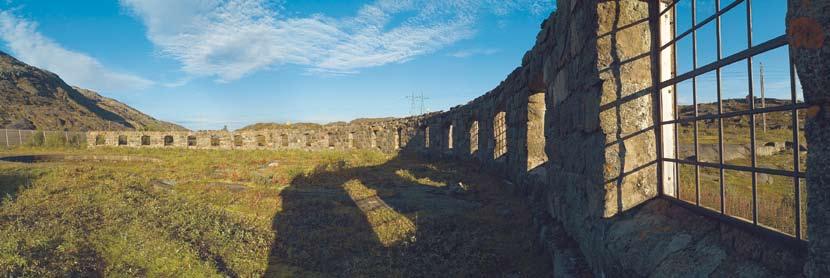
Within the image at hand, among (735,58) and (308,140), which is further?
(308,140)

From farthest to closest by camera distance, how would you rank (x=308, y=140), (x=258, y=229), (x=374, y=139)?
(x=308, y=140) → (x=374, y=139) → (x=258, y=229)

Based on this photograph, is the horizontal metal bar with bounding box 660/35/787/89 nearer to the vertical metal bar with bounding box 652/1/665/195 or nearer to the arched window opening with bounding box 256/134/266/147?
the vertical metal bar with bounding box 652/1/665/195

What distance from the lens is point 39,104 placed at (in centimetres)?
5150

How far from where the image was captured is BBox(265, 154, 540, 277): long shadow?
15.0 ft

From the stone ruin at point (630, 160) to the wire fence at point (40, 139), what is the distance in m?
30.2

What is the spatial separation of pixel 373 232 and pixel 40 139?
30.0 m

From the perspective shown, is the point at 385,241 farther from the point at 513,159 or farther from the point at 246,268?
the point at 513,159

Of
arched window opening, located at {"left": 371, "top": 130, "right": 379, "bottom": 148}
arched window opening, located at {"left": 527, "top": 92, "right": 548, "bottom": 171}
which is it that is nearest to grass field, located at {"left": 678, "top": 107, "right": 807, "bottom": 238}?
arched window opening, located at {"left": 527, "top": 92, "right": 548, "bottom": 171}

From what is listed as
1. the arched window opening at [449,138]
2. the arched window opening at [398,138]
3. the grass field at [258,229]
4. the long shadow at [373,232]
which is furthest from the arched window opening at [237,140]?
the long shadow at [373,232]

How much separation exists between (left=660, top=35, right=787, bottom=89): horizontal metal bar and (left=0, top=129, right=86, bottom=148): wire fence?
105 feet

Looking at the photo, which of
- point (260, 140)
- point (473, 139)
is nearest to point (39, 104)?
point (260, 140)

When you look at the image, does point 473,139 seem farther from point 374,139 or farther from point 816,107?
point 816,107

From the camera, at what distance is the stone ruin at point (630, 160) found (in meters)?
1.34

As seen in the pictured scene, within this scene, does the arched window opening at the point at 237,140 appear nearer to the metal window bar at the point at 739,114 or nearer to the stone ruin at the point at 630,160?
the stone ruin at the point at 630,160
